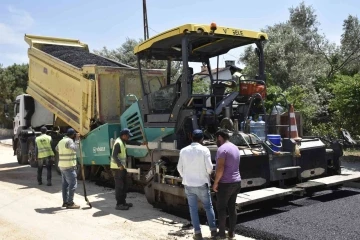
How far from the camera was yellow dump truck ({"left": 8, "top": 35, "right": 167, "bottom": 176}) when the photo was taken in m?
8.73

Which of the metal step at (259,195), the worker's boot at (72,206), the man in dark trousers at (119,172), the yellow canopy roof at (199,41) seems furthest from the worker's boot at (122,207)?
the yellow canopy roof at (199,41)

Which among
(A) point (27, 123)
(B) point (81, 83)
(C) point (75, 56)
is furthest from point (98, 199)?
(A) point (27, 123)

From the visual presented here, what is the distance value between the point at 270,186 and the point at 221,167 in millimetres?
2109

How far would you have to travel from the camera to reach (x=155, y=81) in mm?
8461

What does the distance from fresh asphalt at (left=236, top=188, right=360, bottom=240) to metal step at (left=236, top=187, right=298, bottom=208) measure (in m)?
0.28

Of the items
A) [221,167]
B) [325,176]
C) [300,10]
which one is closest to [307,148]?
[325,176]

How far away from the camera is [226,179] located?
4.80 meters

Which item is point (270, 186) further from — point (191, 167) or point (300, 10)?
point (300, 10)

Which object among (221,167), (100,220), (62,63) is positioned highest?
(62,63)

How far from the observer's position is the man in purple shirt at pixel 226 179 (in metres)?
4.77

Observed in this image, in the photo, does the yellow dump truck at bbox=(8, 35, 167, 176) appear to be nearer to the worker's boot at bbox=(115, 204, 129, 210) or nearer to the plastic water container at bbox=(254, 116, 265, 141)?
the worker's boot at bbox=(115, 204, 129, 210)

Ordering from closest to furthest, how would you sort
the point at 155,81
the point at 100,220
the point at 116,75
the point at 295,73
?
the point at 100,220
the point at 155,81
the point at 116,75
the point at 295,73

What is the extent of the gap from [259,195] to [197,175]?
1.29m

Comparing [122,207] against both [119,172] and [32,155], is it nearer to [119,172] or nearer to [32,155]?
[119,172]
